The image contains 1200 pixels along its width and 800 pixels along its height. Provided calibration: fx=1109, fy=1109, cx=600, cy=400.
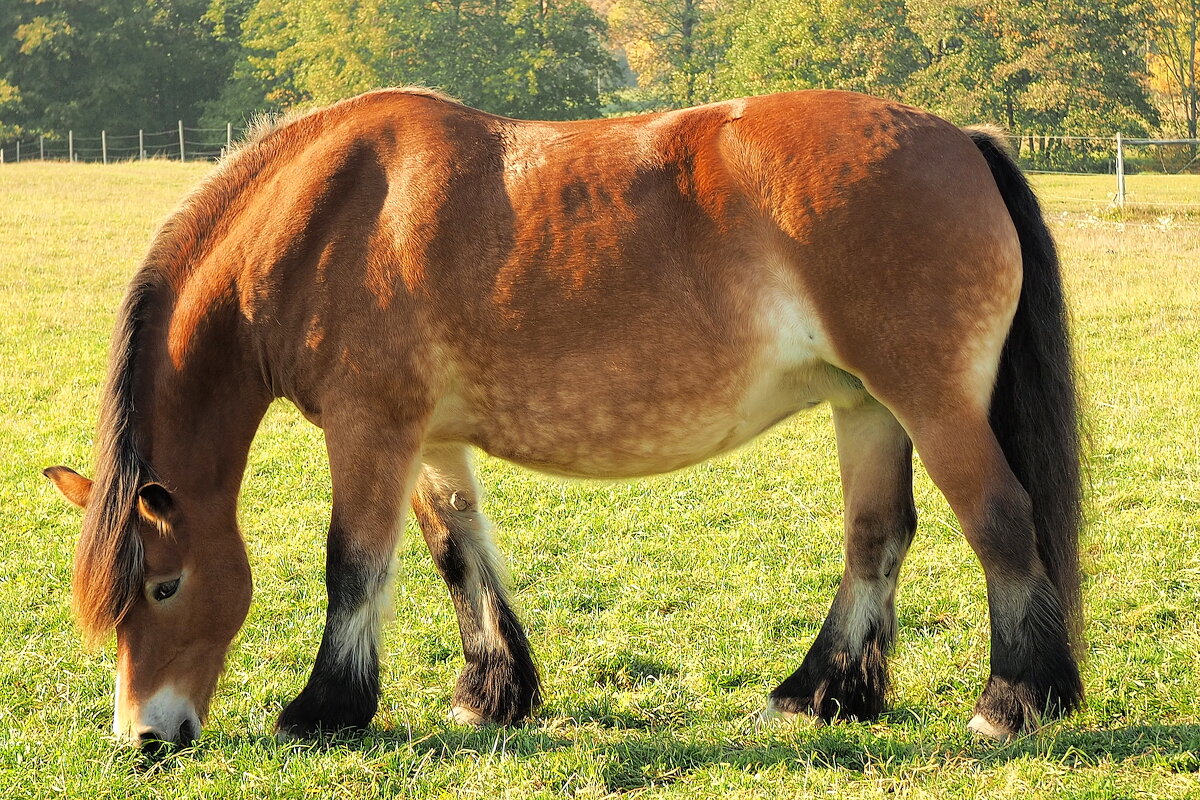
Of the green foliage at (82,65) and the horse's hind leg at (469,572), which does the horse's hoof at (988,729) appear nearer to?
the horse's hind leg at (469,572)

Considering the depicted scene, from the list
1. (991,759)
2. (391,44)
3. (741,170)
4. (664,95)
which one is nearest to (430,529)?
(741,170)

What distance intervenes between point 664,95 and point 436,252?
50.0 m

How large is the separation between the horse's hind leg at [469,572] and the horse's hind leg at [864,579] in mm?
967

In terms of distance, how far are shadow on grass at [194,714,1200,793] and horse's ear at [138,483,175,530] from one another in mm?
764

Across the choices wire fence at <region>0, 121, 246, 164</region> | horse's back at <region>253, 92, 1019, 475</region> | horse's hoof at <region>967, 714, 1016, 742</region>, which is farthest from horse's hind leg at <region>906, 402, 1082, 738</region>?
wire fence at <region>0, 121, 246, 164</region>

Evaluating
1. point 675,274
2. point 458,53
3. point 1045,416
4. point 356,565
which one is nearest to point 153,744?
point 356,565

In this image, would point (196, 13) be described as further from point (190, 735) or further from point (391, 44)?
point (190, 735)

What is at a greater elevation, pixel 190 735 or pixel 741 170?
pixel 741 170

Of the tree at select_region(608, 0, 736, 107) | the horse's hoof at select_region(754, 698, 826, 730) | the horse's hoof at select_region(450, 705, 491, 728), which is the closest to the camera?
the horse's hoof at select_region(754, 698, 826, 730)

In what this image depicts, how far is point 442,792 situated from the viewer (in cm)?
335

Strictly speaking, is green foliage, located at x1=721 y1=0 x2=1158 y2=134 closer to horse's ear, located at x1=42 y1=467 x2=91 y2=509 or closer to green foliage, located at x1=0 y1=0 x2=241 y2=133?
green foliage, located at x1=0 y1=0 x2=241 y2=133

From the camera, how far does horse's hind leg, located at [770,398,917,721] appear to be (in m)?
3.89

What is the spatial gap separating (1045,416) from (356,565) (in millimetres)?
2298

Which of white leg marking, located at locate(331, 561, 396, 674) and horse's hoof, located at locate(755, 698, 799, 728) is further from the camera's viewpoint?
horse's hoof, located at locate(755, 698, 799, 728)
